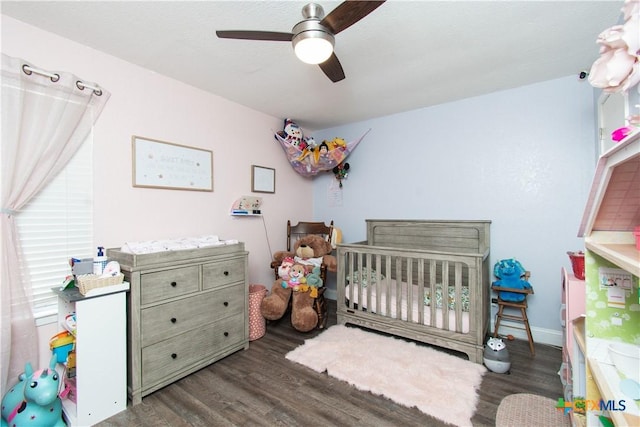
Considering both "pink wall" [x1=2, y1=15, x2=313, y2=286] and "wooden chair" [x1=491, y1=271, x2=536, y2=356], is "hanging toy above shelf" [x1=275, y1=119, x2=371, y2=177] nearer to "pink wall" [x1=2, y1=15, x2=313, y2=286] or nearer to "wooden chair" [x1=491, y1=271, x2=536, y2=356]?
"pink wall" [x1=2, y1=15, x2=313, y2=286]

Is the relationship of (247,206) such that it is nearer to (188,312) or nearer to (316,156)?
(316,156)

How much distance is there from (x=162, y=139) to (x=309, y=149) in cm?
173

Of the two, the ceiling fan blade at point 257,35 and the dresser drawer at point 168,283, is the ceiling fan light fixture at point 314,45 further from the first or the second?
the dresser drawer at point 168,283

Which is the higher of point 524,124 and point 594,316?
point 524,124

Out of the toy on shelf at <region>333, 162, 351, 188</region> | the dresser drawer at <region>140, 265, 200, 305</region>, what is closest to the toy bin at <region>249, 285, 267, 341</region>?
the dresser drawer at <region>140, 265, 200, 305</region>

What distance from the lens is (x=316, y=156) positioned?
3613 mm

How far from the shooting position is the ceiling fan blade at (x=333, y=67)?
1.67 m

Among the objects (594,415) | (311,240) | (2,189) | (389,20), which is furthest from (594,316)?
(2,189)

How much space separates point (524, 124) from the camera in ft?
8.84

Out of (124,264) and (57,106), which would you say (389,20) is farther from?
(124,264)

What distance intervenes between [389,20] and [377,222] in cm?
225

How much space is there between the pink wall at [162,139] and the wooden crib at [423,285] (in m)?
1.23

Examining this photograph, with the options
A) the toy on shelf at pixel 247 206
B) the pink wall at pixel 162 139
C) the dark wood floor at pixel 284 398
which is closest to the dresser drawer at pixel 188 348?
the dark wood floor at pixel 284 398

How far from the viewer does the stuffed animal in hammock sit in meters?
2.53
